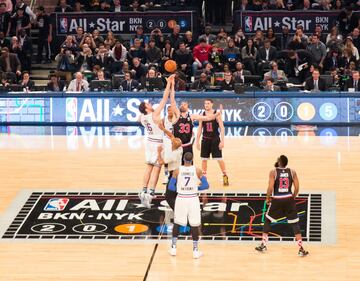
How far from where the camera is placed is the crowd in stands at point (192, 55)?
29.7 metres

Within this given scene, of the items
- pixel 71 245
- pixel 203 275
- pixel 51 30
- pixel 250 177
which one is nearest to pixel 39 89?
pixel 51 30

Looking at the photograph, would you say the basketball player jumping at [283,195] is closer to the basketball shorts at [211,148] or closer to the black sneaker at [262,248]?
the black sneaker at [262,248]

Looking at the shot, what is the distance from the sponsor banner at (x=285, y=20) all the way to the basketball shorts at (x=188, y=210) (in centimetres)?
1883

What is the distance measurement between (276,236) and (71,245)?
142 inches

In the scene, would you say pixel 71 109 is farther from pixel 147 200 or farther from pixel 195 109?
pixel 147 200

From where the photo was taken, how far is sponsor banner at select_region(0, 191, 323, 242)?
18.3m

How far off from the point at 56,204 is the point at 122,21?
16042 mm

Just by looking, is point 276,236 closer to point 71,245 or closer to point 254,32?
point 71,245

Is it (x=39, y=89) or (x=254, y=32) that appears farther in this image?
(x=254, y=32)

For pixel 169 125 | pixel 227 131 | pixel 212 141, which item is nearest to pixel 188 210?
pixel 212 141

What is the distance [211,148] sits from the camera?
70.3 feet

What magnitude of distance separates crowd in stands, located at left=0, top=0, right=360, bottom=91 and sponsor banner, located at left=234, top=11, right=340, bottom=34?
303mm

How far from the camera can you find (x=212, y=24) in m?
37.3

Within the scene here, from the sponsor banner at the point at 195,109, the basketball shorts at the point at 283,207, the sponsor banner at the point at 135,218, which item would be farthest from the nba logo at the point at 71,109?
the basketball shorts at the point at 283,207
